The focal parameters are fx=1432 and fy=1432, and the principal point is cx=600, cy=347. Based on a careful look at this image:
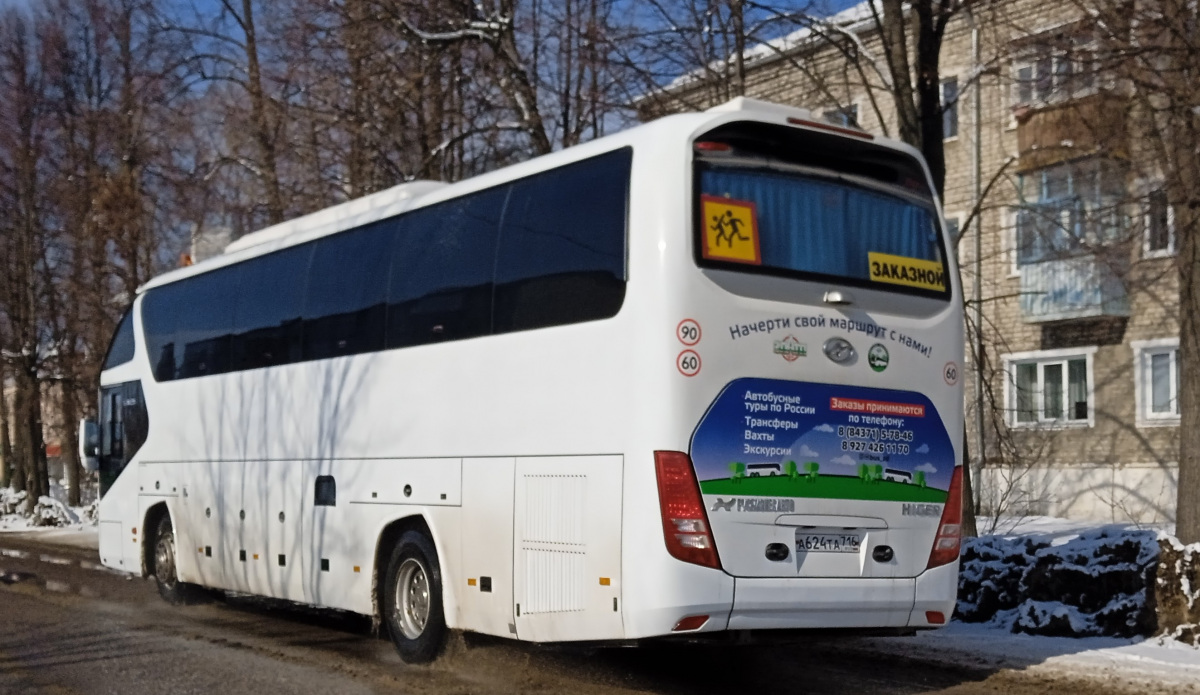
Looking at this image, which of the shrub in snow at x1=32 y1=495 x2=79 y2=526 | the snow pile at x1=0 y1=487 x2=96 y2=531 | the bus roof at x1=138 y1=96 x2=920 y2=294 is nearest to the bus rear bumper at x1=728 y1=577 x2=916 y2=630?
the bus roof at x1=138 y1=96 x2=920 y2=294

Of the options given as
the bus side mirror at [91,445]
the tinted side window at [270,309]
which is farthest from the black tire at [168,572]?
the tinted side window at [270,309]

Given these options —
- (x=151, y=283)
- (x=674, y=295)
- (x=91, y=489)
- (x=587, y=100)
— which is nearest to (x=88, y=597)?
(x=151, y=283)

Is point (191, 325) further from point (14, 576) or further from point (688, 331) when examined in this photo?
point (688, 331)

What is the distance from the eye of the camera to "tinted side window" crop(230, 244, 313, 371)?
12.9 metres

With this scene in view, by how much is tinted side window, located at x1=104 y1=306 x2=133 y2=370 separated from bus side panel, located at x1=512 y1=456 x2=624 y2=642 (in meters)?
8.82

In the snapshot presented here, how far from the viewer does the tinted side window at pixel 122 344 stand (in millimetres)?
16703

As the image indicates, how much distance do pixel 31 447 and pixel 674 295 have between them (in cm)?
3395

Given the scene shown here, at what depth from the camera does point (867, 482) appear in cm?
893

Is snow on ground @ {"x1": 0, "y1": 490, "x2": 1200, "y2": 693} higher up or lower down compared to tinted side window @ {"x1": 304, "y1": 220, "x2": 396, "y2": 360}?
lower down

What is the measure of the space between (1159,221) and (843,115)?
3.86m

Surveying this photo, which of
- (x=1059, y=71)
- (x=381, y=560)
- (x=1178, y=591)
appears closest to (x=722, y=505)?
(x=381, y=560)

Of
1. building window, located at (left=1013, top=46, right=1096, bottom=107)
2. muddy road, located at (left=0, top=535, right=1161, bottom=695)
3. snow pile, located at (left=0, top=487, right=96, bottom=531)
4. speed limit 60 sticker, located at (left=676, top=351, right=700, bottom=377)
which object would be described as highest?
building window, located at (left=1013, top=46, right=1096, bottom=107)

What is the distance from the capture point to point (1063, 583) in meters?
11.8

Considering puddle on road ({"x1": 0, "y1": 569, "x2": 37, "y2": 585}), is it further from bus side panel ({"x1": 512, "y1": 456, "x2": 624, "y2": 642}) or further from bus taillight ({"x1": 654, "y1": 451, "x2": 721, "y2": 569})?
bus taillight ({"x1": 654, "y1": 451, "x2": 721, "y2": 569})
